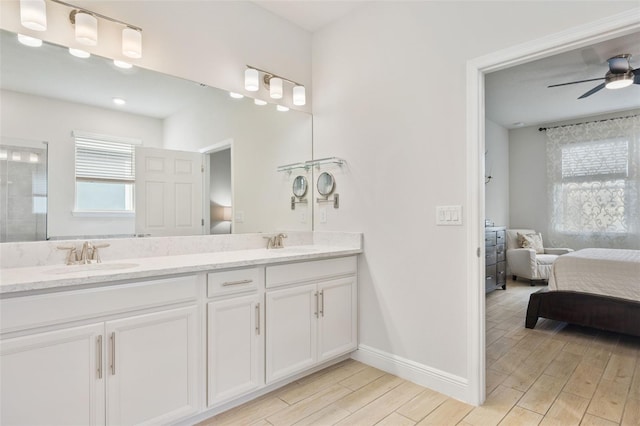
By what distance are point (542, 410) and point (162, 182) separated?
8.82 feet

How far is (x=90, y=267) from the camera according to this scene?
5.60 feet

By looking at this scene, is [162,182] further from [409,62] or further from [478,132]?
[478,132]

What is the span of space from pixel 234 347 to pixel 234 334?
0.23ft

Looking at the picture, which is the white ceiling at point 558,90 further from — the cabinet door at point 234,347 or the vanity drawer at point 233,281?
the cabinet door at point 234,347

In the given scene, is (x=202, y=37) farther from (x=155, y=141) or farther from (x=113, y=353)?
(x=113, y=353)

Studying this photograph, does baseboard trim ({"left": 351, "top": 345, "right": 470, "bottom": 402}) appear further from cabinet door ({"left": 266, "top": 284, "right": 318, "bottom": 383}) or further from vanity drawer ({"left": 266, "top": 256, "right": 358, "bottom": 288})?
vanity drawer ({"left": 266, "top": 256, "right": 358, "bottom": 288})

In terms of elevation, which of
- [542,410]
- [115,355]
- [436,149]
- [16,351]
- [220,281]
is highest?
[436,149]

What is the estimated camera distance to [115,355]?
1498mm

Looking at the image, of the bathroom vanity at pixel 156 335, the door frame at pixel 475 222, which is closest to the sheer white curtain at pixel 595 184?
the door frame at pixel 475 222

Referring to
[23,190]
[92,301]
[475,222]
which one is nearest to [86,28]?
[23,190]

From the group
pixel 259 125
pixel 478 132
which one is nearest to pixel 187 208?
pixel 259 125

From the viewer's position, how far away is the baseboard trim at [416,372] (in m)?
2.07

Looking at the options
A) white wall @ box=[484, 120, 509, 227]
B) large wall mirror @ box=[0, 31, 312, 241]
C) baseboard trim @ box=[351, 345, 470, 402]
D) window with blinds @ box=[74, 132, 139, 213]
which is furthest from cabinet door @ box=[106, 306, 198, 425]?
white wall @ box=[484, 120, 509, 227]

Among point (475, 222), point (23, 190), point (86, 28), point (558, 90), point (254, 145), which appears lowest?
point (475, 222)
